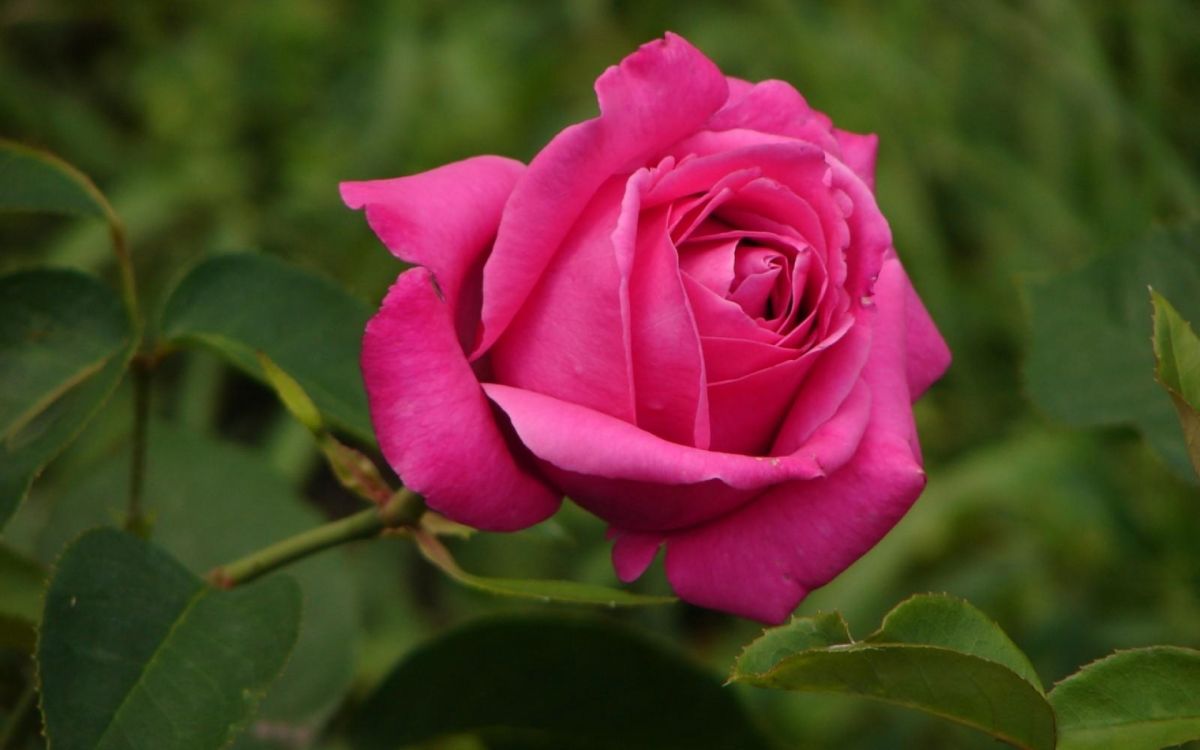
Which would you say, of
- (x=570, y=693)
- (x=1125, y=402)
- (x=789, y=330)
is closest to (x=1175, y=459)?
(x=1125, y=402)

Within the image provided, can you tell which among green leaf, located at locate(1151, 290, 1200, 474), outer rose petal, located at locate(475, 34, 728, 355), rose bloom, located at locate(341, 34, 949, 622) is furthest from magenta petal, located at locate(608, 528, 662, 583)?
green leaf, located at locate(1151, 290, 1200, 474)

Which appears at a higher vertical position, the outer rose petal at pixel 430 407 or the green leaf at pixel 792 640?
the outer rose petal at pixel 430 407

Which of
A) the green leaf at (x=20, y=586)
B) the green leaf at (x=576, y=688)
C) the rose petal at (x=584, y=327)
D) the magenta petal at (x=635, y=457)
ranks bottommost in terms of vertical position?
the green leaf at (x=576, y=688)

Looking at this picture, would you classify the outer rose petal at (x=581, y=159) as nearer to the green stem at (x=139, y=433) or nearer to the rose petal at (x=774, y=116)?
the rose petal at (x=774, y=116)

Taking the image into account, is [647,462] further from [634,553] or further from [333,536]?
[333,536]

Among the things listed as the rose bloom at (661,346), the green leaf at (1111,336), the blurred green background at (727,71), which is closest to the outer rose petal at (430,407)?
the rose bloom at (661,346)

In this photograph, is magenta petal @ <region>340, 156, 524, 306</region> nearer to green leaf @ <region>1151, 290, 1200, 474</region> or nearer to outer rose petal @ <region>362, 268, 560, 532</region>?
outer rose petal @ <region>362, 268, 560, 532</region>

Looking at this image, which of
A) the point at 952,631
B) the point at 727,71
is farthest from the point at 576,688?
the point at 727,71
